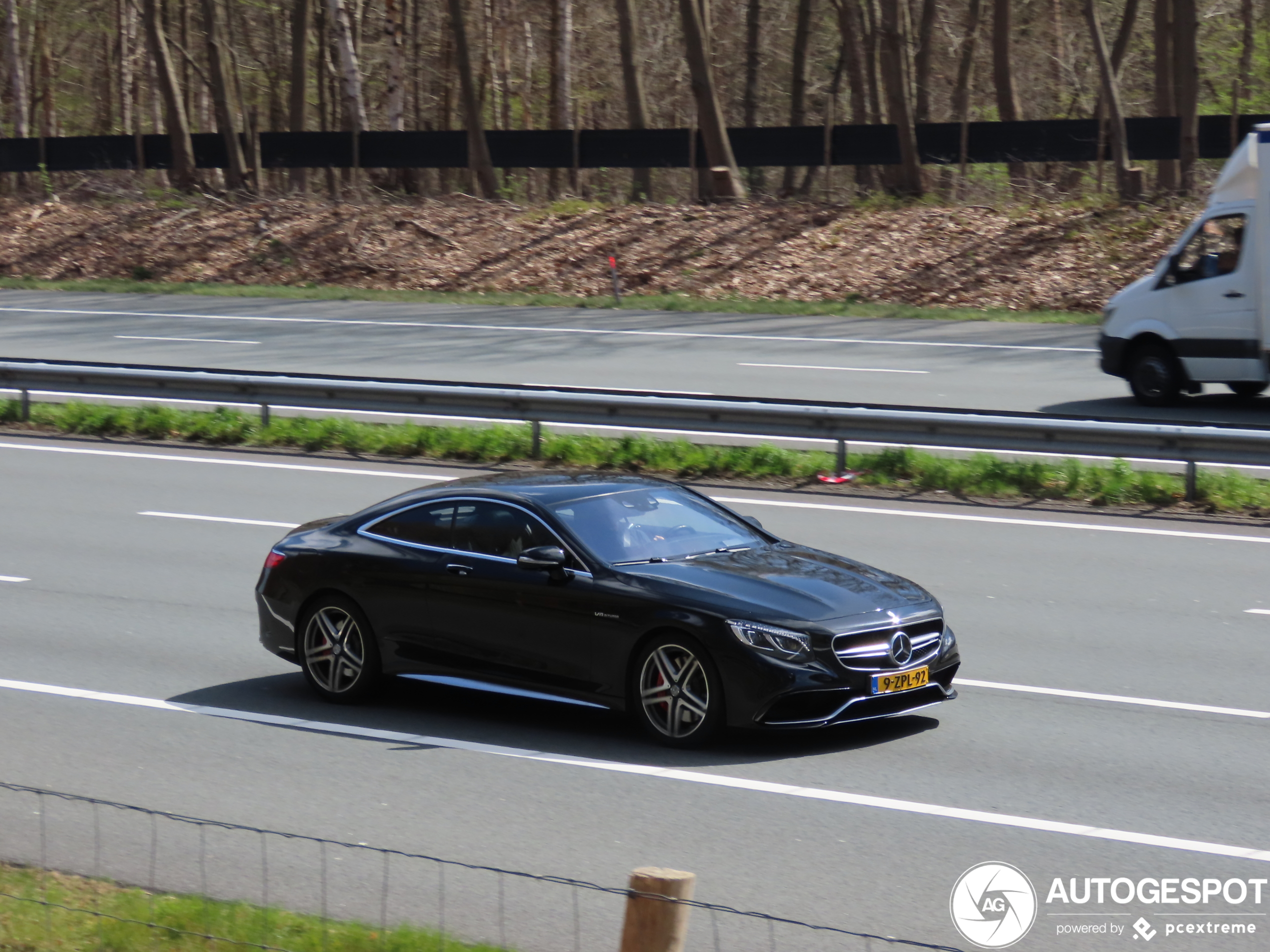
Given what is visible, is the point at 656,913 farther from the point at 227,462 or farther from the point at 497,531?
the point at 227,462

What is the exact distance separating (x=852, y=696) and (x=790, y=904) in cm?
196

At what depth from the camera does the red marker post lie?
1262 inches

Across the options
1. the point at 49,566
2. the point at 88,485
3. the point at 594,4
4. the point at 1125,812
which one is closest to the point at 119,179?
the point at 594,4

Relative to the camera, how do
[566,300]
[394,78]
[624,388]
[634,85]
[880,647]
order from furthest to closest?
[394,78]
[634,85]
[566,300]
[624,388]
[880,647]

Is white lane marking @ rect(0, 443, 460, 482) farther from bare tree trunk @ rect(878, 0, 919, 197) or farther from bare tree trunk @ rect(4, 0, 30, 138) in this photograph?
bare tree trunk @ rect(4, 0, 30, 138)

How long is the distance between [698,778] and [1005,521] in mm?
7389

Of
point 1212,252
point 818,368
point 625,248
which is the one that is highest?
point 1212,252

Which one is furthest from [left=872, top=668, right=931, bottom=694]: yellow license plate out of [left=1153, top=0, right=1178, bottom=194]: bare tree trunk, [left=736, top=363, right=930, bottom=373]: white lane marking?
[left=1153, top=0, right=1178, bottom=194]: bare tree trunk

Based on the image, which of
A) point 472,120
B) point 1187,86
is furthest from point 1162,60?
point 472,120

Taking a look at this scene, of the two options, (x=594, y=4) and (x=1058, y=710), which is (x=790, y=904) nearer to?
(x=1058, y=710)

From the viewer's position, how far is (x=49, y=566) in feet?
42.8

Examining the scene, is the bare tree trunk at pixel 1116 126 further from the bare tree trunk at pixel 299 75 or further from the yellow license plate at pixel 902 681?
the yellow license plate at pixel 902 681

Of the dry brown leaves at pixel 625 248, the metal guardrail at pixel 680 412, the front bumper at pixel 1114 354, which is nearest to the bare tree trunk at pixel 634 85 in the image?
the dry brown leaves at pixel 625 248

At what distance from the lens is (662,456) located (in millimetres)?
16938
